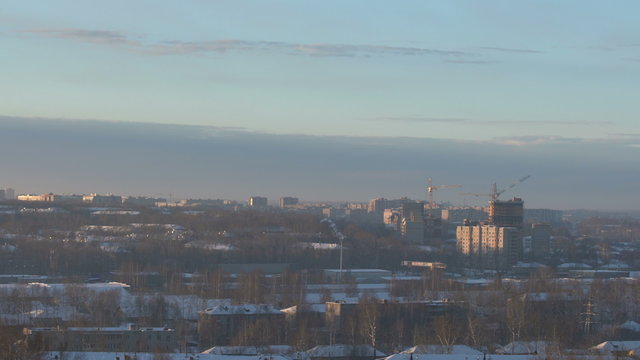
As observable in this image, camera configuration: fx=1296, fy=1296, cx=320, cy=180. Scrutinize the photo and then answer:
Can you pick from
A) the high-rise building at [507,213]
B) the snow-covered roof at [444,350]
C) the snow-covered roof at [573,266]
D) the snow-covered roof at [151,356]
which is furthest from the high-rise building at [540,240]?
the snow-covered roof at [151,356]

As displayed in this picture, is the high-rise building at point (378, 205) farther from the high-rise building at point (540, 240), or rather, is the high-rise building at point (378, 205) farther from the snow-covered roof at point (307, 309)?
the snow-covered roof at point (307, 309)

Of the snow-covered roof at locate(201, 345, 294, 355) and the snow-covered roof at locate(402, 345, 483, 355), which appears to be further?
the snow-covered roof at locate(201, 345, 294, 355)

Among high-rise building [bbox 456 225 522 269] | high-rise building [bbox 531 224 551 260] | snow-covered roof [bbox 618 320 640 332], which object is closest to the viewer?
snow-covered roof [bbox 618 320 640 332]

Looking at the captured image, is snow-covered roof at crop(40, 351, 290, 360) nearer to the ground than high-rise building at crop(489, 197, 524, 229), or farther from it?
nearer to the ground

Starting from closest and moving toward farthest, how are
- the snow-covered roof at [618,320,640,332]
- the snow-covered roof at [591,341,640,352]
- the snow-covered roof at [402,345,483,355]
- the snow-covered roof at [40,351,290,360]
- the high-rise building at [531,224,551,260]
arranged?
the snow-covered roof at [40,351,290,360], the snow-covered roof at [402,345,483,355], the snow-covered roof at [591,341,640,352], the snow-covered roof at [618,320,640,332], the high-rise building at [531,224,551,260]

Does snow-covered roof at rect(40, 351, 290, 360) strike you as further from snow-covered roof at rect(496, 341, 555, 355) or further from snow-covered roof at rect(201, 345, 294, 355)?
snow-covered roof at rect(496, 341, 555, 355)

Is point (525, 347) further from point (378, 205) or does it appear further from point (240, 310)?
point (378, 205)

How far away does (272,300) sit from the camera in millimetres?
36781

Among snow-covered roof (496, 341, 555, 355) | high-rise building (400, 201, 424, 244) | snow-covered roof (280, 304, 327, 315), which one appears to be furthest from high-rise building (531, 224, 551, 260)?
snow-covered roof (496, 341, 555, 355)

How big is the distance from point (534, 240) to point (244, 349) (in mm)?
47500

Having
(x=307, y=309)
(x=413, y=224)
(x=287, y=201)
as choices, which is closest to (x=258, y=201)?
(x=287, y=201)

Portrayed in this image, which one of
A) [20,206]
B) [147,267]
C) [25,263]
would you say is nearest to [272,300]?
[147,267]

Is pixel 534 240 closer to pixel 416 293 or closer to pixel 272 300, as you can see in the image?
pixel 416 293

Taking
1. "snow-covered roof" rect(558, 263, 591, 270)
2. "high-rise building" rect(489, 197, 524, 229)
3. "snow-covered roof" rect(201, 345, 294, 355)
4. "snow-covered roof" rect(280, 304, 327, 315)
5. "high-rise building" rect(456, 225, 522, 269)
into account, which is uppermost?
"high-rise building" rect(489, 197, 524, 229)
